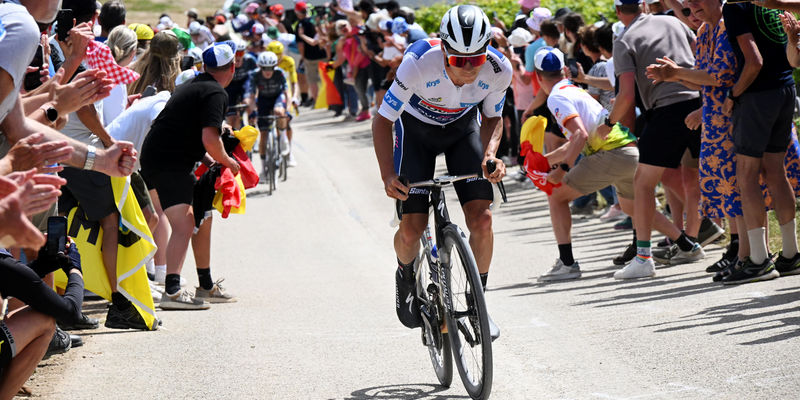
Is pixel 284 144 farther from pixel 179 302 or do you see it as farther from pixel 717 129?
pixel 717 129

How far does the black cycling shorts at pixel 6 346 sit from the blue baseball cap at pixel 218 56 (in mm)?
4333

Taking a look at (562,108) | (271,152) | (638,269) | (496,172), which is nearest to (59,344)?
(496,172)

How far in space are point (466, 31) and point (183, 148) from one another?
3651 millimetres

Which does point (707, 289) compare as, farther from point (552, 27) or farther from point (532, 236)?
point (552, 27)

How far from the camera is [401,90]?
618 cm

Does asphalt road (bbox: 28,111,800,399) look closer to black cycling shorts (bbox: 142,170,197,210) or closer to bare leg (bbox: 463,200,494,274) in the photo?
bare leg (bbox: 463,200,494,274)

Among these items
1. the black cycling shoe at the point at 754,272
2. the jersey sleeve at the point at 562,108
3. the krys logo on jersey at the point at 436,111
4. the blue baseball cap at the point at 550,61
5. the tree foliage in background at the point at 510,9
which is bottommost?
the tree foliage in background at the point at 510,9

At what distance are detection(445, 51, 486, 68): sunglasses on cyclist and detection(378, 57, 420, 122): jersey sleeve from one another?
30 centimetres

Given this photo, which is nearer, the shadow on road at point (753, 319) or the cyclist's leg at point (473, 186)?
the cyclist's leg at point (473, 186)

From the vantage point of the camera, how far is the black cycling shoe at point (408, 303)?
6414 millimetres

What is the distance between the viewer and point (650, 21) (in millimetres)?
8969

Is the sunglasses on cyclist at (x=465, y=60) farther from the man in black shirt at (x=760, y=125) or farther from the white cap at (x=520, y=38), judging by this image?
the white cap at (x=520, y=38)

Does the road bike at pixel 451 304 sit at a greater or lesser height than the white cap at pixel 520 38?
greater

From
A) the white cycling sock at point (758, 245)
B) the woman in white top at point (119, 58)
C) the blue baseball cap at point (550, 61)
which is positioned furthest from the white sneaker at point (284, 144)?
the white cycling sock at point (758, 245)
